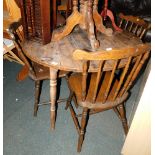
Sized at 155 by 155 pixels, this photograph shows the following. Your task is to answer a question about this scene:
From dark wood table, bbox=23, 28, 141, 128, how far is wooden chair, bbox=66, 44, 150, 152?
2.4 inches

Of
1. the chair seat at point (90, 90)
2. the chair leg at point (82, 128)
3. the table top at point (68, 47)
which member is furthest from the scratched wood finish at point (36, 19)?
the chair leg at point (82, 128)

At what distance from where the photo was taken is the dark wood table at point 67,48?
1.25 meters

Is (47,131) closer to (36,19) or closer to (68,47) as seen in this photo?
(68,47)

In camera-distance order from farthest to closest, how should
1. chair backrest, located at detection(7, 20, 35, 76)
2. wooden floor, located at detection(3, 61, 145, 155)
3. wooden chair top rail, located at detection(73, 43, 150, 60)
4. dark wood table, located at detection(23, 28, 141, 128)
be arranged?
wooden floor, located at detection(3, 61, 145, 155)
chair backrest, located at detection(7, 20, 35, 76)
dark wood table, located at detection(23, 28, 141, 128)
wooden chair top rail, located at detection(73, 43, 150, 60)

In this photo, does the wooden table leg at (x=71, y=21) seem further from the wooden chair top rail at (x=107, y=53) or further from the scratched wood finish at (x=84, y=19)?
the wooden chair top rail at (x=107, y=53)

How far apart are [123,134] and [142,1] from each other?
2.27 m

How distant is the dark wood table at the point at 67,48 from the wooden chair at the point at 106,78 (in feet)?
0.20

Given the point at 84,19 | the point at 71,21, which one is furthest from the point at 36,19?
the point at 84,19

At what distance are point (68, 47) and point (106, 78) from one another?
1.47 ft

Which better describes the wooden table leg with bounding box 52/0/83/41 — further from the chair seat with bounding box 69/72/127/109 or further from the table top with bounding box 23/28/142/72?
the chair seat with bounding box 69/72/127/109

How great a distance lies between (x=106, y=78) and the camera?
163cm

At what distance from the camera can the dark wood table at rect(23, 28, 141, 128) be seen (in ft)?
4.09

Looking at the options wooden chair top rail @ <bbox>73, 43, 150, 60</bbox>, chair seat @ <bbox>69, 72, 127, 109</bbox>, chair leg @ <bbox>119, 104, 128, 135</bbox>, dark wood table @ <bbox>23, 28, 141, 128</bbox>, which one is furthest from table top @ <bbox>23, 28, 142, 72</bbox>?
chair leg @ <bbox>119, 104, 128, 135</bbox>

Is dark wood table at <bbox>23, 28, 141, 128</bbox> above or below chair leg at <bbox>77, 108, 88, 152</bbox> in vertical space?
above
